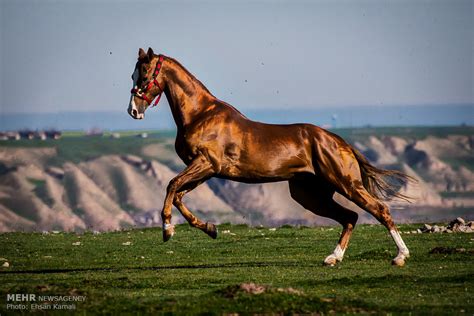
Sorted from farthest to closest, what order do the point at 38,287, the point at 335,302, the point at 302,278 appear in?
1. the point at 302,278
2. the point at 38,287
3. the point at 335,302

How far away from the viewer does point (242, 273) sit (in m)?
22.2

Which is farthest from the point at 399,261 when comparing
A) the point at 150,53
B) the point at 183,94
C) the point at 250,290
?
the point at 150,53

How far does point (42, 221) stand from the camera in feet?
325

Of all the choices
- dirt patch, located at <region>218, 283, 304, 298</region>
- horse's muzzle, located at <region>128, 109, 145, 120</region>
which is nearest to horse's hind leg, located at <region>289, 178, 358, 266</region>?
horse's muzzle, located at <region>128, 109, 145, 120</region>

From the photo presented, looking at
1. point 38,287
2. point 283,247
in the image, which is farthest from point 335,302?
point 283,247

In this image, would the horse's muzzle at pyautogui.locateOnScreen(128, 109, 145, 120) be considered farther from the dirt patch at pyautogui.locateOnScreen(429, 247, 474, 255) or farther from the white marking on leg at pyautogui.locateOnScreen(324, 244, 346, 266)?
the dirt patch at pyautogui.locateOnScreen(429, 247, 474, 255)

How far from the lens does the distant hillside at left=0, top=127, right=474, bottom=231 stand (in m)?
103

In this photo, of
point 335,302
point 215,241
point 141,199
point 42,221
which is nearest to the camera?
point 335,302

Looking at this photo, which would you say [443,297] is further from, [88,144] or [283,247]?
[88,144]

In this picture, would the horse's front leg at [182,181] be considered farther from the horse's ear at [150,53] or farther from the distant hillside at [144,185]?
the distant hillside at [144,185]

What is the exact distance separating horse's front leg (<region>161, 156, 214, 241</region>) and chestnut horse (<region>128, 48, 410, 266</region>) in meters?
0.02

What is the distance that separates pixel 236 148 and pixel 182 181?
3.94ft

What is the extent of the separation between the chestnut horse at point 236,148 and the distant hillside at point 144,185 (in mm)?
67736

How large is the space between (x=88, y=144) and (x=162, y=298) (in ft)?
407
